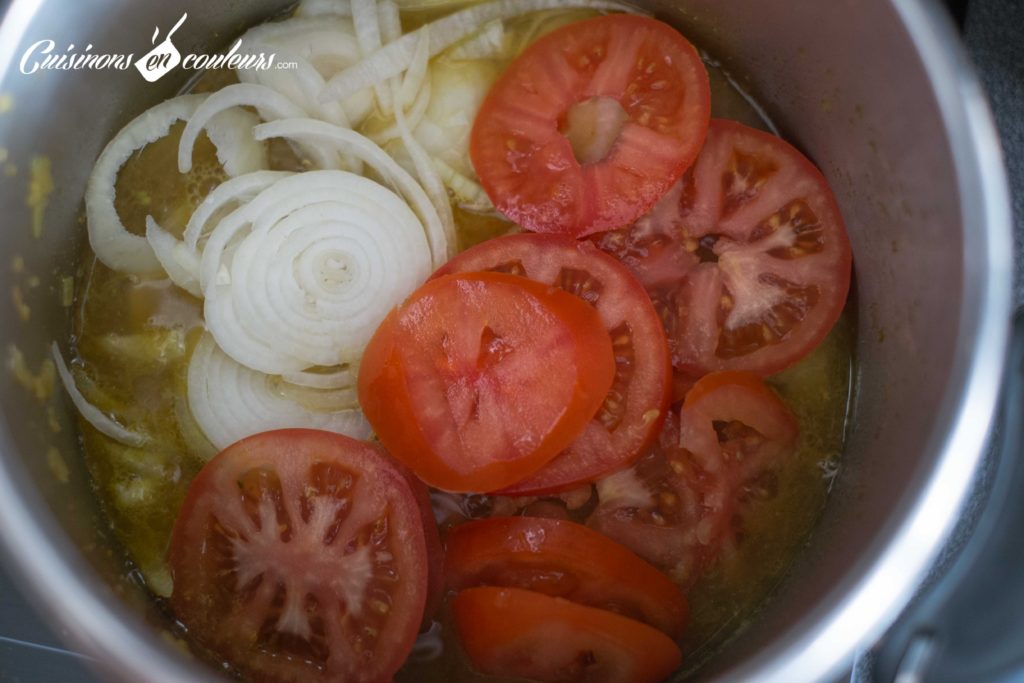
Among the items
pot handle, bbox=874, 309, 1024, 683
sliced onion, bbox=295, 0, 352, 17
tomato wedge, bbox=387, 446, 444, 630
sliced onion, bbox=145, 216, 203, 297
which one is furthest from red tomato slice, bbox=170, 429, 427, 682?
pot handle, bbox=874, 309, 1024, 683

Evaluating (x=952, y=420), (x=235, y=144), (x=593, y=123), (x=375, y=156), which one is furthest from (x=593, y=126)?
(x=952, y=420)

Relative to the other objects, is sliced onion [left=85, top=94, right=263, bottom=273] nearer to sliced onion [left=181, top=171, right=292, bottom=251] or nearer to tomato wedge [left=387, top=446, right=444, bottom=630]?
sliced onion [left=181, top=171, right=292, bottom=251]

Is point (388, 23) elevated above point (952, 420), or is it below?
above

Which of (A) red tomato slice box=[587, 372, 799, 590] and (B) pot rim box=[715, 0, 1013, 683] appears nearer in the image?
(B) pot rim box=[715, 0, 1013, 683]

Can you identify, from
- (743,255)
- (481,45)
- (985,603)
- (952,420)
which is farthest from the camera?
(985,603)

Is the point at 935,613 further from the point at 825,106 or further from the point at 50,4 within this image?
the point at 50,4

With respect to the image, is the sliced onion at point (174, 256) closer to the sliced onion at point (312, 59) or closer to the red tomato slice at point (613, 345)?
the sliced onion at point (312, 59)

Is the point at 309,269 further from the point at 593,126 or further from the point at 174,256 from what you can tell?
the point at 593,126
